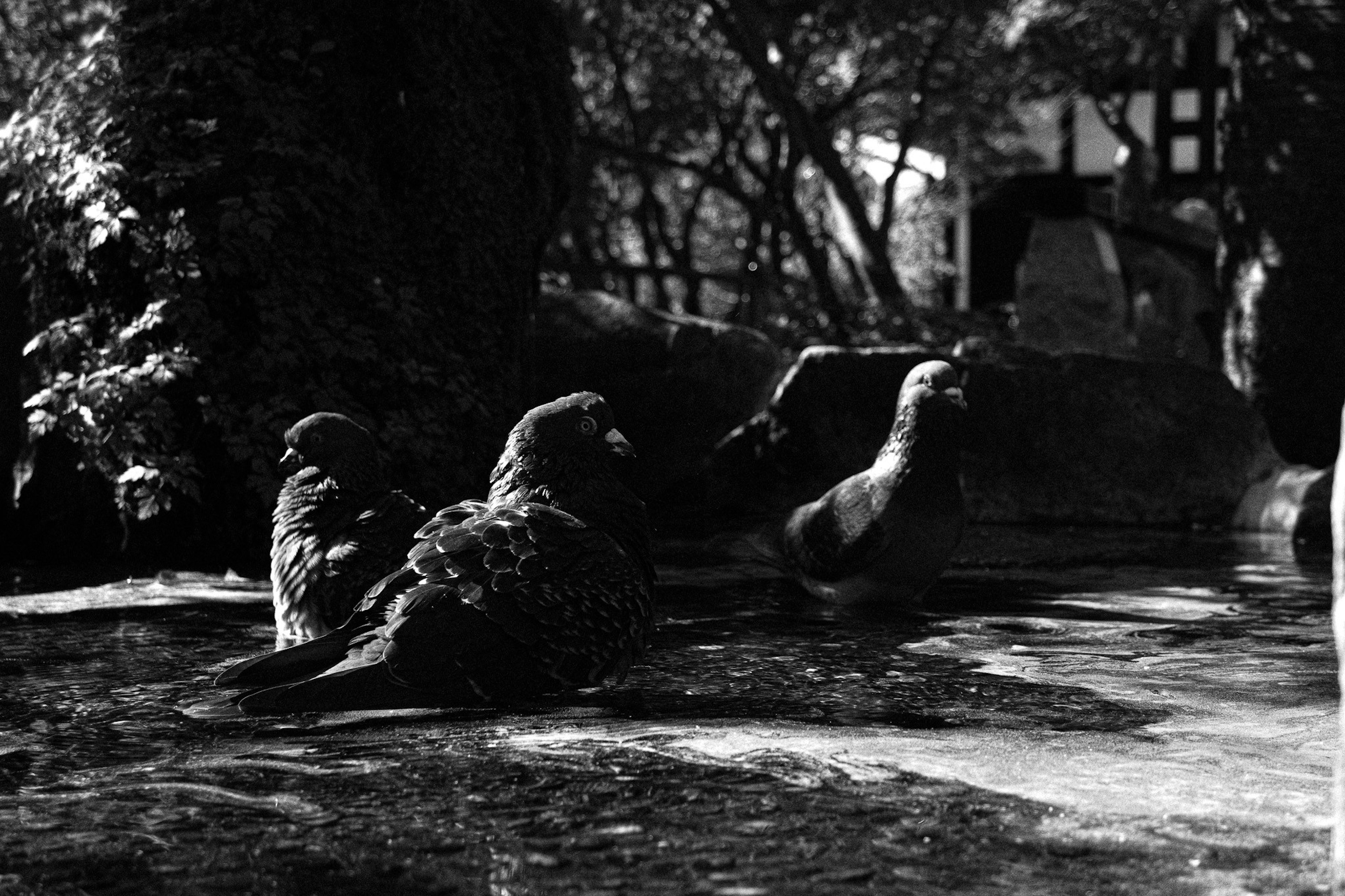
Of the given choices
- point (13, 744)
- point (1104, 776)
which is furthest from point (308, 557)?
point (1104, 776)

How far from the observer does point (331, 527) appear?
4.93 metres

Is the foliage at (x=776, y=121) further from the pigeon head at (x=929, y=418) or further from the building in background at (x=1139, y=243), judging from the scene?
the pigeon head at (x=929, y=418)

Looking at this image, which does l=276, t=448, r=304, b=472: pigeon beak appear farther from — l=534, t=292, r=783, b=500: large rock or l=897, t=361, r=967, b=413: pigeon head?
l=534, t=292, r=783, b=500: large rock

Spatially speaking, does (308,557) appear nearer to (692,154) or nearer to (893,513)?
(893,513)

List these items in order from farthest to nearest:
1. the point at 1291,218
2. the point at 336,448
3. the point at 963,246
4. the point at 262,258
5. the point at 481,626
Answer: the point at 963,246 < the point at 1291,218 < the point at 262,258 < the point at 336,448 < the point at 481,626

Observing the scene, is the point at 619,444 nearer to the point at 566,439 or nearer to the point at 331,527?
the point at 566,439

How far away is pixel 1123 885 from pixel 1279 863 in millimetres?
296

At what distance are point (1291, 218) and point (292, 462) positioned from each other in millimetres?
7435

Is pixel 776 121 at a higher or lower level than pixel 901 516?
higher

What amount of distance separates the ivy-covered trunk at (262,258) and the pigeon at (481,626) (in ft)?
9.39

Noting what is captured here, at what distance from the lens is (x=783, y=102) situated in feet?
45.8

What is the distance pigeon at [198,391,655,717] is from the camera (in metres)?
3.79

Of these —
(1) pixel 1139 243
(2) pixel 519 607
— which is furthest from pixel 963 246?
(2) pixel 519 607

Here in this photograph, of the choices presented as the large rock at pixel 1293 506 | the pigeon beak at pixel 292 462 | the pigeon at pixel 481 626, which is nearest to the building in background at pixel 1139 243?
the large rock at pixel 1293 506
